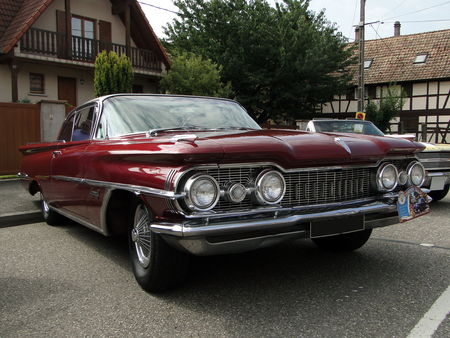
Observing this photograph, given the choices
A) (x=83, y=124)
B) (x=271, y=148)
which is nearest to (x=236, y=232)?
(x=271, y=148)

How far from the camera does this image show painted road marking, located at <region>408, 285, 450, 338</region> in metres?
2.57

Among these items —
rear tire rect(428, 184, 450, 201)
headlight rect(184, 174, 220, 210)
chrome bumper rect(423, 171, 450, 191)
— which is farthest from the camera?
rear tire rect(428, 184, 450, 201)

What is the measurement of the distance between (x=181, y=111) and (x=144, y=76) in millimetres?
17068

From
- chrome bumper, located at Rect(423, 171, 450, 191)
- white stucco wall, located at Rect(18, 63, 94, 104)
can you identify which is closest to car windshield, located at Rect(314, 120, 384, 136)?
chrome bumper, located at Rect(423, 171, 450, 191)

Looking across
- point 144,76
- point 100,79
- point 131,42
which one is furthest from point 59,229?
point 131,42

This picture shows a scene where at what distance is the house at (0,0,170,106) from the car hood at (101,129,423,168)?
15.1 meters

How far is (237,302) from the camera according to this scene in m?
3.09

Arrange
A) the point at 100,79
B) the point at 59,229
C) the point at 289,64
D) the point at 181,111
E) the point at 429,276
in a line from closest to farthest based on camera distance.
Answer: the point at 429,276, the point at 181,111, the point at 59,229, the point at 100,79, the point at 289,64

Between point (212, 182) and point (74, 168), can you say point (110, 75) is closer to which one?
point (74, 168)

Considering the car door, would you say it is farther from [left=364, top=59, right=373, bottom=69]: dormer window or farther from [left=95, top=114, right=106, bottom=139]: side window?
[left=364, top=59, right=373, bottom=69]: dormer window

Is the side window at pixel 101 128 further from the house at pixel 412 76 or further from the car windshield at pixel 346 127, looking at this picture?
the house at pixel 412 76

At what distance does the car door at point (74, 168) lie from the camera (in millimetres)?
4148

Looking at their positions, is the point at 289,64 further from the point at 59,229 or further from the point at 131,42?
the point at 59,229

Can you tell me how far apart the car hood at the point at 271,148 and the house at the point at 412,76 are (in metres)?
27.6
